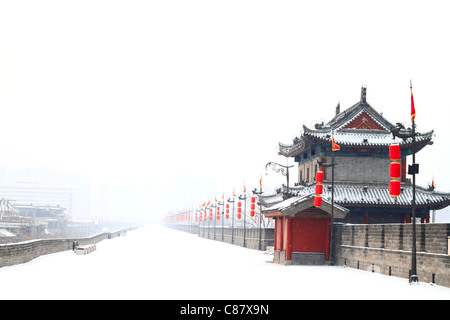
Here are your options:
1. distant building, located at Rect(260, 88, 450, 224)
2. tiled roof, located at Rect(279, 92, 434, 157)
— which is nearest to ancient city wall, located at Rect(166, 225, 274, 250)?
distant building, located at Rect(260, 88, 450, 224)

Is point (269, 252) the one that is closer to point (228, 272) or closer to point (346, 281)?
point (228, 272)

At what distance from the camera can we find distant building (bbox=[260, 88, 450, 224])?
42469 millimetres

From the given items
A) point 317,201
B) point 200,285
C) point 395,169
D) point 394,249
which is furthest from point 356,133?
point 200,285

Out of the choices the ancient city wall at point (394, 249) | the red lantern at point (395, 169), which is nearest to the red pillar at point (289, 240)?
the ancient city wall at point (394, 249)

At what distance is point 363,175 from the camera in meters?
43.8

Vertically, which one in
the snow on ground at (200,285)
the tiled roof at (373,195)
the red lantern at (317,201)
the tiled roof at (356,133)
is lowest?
the snow on ground at (200,285)

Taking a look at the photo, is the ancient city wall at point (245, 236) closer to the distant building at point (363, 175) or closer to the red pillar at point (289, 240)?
the distant building at point (363, 175)

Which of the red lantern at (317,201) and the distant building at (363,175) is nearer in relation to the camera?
the red lantern at (317,201)

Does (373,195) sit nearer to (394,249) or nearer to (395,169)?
(395,169)

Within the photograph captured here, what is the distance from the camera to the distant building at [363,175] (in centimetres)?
4247

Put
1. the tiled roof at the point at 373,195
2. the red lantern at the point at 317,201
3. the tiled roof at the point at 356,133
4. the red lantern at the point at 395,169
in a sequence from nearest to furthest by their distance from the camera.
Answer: the red lantern at the point at 395,169
the red lantern at the point at 317,201
the tiled roof at the point at 373,195
the tiled roof at the point at 356,133

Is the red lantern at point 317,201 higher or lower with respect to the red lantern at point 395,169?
lower

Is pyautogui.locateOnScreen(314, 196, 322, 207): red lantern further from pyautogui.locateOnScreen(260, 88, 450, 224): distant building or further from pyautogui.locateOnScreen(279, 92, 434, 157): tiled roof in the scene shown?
pyautogui.locateOnScreen(279, 92, 434, 157): tiled roof
